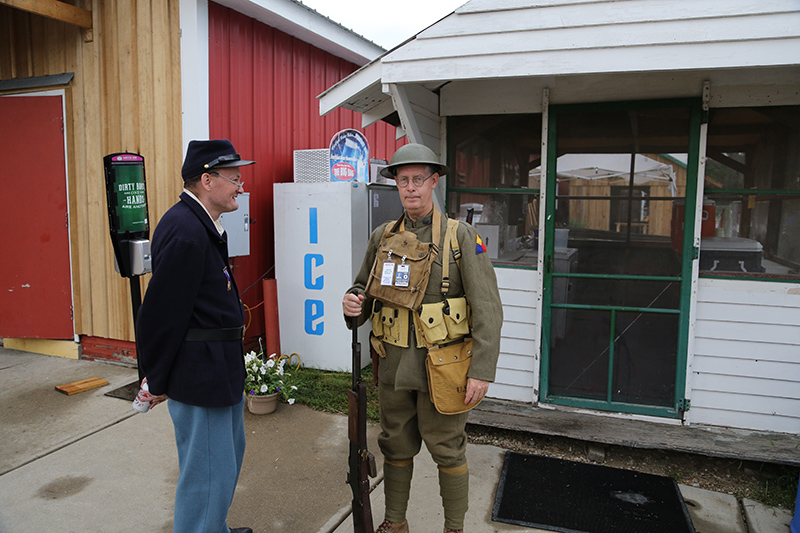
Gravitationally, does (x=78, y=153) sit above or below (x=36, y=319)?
above

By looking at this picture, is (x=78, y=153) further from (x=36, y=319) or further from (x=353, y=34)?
(x=353, y=34)

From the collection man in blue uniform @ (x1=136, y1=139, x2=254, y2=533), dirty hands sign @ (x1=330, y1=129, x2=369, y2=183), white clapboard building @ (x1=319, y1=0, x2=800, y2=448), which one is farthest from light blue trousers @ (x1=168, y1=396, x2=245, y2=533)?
dirty hands sign @ (x1=330, y1=129, x2=369, y2=183)

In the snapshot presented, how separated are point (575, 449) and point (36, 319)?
5.16 meters

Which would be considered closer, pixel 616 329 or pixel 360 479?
pixel 360 479

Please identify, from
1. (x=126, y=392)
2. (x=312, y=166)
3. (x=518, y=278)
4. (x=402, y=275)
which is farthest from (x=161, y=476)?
(x=312, y=166)

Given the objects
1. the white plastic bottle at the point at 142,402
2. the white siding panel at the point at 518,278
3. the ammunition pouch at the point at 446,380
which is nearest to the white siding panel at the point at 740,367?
the white siding panel at the point at 518,278

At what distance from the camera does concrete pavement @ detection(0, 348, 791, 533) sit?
295 cm

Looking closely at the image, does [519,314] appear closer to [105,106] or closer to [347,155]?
[347,155]

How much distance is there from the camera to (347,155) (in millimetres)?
5262

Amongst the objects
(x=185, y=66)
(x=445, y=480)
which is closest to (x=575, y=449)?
(x=445, y=480)

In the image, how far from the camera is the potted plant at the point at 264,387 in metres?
4.29

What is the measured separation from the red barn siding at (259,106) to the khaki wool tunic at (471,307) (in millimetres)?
3145

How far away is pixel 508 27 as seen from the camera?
11.1ft

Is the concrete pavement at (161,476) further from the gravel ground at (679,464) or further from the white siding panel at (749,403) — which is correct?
the white siding panel at (749,403)
